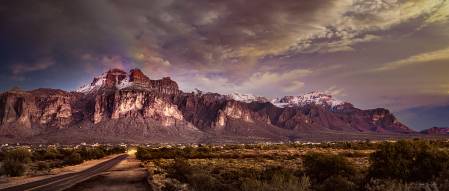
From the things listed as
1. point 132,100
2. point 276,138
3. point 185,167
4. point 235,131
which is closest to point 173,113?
point 132,100

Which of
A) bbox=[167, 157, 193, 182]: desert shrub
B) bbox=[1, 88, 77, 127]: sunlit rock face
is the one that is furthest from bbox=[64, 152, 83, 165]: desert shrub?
bbox=[1, 88, 77, 127]: sunlit rock face

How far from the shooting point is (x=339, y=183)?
11336 millimetres

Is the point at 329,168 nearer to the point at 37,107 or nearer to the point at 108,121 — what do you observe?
the point at 108,121

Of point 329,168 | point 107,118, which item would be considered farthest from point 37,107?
point 329,168

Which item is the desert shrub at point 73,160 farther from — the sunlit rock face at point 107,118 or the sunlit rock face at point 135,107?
the sunlit rock face at point 135,107

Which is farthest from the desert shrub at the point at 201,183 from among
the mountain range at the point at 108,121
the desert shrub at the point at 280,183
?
the mountain range at the point at 108,121

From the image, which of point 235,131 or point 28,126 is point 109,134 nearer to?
point 28,126

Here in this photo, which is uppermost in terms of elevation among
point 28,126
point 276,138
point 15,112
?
point 15,112

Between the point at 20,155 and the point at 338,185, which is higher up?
the point at 338,185

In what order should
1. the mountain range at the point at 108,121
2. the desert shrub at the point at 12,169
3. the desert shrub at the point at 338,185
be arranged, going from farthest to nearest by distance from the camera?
1. the mountain range at the point at 108,121
2. the desert shrub at the point at 12,169
3. the desert shrub at the point at 338,185

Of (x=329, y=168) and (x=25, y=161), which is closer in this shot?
(x=329, y=168)

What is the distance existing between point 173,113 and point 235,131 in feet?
185

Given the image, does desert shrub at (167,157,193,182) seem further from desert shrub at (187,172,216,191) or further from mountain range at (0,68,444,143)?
mountain range at (0,68,444,143)

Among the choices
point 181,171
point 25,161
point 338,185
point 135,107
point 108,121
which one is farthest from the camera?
point 135,107
